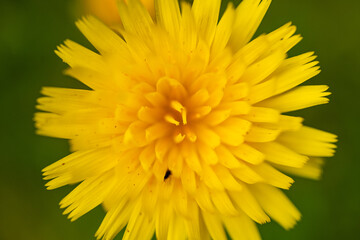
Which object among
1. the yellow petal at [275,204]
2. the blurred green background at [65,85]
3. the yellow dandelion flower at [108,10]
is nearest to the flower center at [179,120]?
the yellow petal at [275,204]

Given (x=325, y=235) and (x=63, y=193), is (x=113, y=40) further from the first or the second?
(x=325, y=235)

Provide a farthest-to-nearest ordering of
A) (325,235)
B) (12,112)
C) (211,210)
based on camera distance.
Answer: (12,112)
(325,235)
(211,210)

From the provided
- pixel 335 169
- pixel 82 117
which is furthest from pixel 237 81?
pixel 335 169

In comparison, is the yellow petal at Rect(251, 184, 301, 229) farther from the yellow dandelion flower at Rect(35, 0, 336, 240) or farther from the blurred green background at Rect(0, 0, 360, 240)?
the blurred green background at Rect(0, 0, 360, 240)

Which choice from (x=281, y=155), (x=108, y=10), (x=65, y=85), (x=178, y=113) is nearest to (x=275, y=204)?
(x=281, y=155)

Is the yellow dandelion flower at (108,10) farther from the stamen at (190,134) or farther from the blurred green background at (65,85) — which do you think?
the stamen at (190,134)

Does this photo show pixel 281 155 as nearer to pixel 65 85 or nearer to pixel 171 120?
pixel 171 120

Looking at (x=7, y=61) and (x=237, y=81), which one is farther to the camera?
(x=7, y=61)
